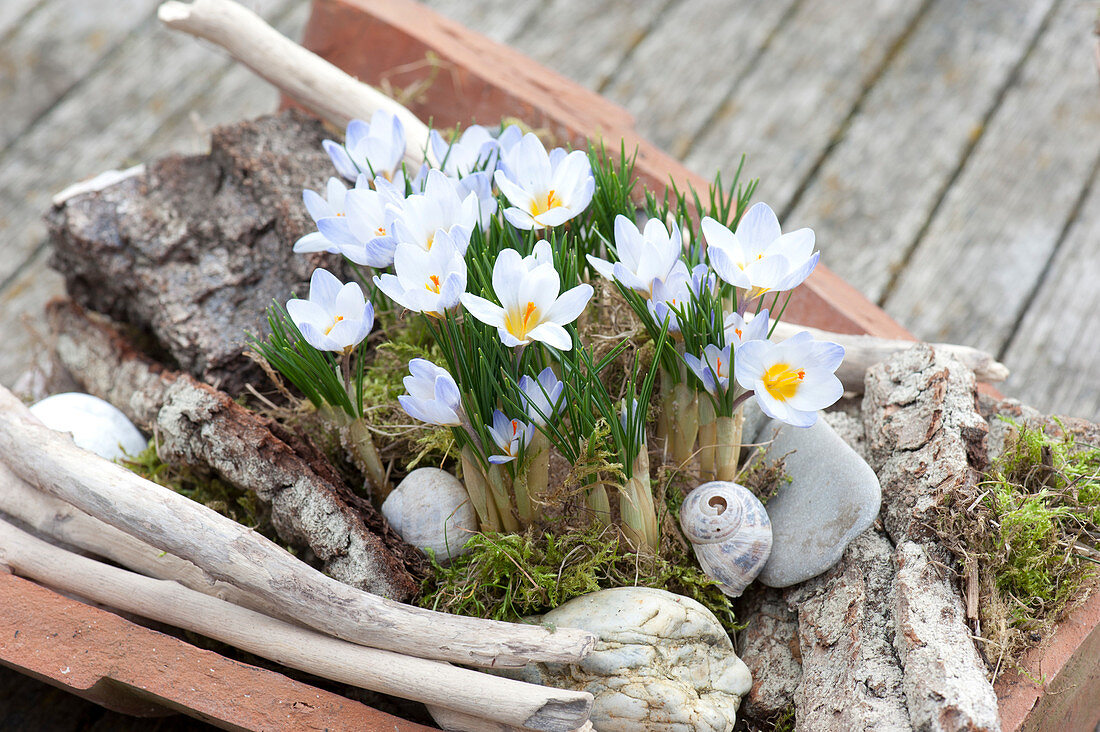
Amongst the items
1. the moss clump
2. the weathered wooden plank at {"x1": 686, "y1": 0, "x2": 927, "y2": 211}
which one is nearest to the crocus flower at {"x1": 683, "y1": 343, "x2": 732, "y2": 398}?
the moss clump

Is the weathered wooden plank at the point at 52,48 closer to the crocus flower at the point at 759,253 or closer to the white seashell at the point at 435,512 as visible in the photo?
the white seashell at the point at 435,512

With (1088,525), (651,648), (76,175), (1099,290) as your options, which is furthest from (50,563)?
(1099,290)

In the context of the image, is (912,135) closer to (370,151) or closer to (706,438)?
(706,438)

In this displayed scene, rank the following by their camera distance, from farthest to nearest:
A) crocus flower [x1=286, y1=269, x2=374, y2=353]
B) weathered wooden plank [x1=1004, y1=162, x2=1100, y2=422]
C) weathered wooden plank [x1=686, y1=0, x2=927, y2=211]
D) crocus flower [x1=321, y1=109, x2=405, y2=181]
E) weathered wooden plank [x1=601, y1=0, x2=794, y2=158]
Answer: weathered wooden plank [x1=601, y1=0, x2=794, y2=158]
weathered wooden plank [x1=686, y1=0, x2=927, y2=211]
weathered wooden plank [x1=1004, y1=162, x2=1100, y2=422]
crocus flower [x1=321, y1=109, x2=405, y2=181]
crocus flower [x1=286, y1=269, x2=374, y2=353]

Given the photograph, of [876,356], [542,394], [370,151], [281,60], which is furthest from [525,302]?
[281,60]

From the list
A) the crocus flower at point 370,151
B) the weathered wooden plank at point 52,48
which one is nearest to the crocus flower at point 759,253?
the crocus flower at point 370,151

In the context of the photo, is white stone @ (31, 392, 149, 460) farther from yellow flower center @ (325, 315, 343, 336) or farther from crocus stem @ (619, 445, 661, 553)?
crocus stem @ (619, 445, 661, 553)
